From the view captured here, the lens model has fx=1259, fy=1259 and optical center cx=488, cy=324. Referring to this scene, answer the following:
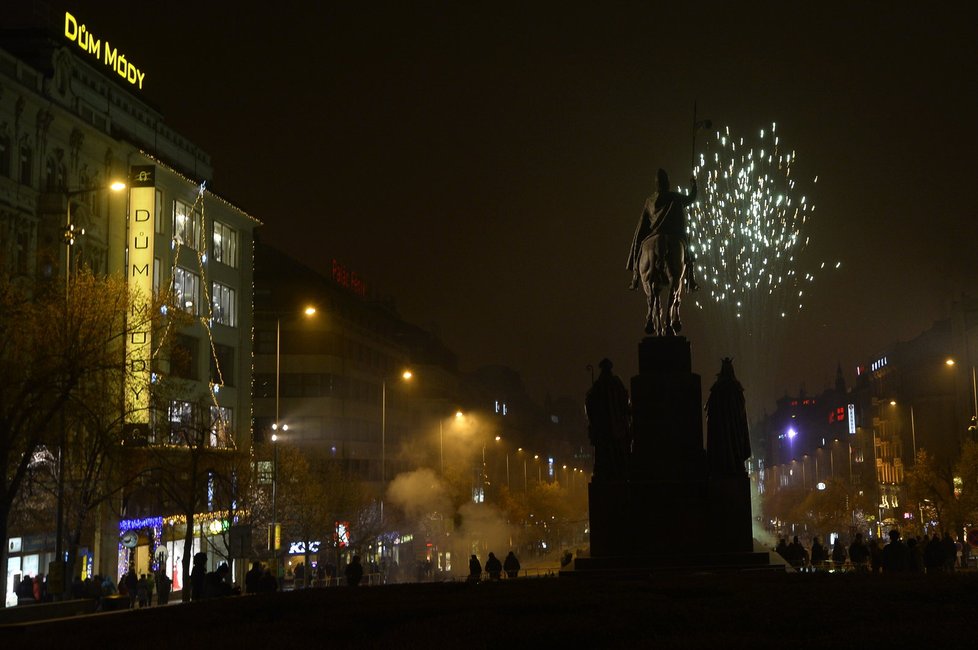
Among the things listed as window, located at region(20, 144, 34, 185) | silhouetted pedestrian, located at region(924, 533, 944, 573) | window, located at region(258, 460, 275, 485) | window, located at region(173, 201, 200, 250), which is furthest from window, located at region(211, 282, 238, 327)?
silhouetted pedestrian, located at region(924, 533, 944, 573)

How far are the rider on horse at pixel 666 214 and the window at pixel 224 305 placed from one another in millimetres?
42119

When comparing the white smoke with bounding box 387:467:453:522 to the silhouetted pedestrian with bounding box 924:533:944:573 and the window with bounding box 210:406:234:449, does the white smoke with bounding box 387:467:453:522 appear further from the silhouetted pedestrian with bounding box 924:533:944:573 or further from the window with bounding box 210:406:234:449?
the silhouetted pedestrian with bounding box 924:533:944:573

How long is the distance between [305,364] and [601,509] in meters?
63.9

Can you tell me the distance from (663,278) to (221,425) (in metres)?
36.0

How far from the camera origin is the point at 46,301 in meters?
33.9

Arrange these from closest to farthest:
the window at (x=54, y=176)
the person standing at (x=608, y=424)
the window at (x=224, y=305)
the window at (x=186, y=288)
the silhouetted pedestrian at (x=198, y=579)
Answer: the person standing at (x=608, y=424) < the silhouetted pedestrian at (x=198, y=579) < the window at (x=54, y=176) < the window at (x=186, y=288) < the window at (x=224, y=305)

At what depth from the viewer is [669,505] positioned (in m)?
24.4

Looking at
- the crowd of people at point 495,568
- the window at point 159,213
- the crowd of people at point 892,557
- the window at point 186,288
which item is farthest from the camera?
the window at point 186,288

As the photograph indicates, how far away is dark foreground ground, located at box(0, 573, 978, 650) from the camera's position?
10.5 meters

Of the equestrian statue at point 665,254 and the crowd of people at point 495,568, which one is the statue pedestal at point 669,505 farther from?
the crowd of people at point 495,568

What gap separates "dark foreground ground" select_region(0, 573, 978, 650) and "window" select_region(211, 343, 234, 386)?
4888 centimetres

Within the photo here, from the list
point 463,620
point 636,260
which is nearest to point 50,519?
point 636,260

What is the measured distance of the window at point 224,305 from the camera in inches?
2598

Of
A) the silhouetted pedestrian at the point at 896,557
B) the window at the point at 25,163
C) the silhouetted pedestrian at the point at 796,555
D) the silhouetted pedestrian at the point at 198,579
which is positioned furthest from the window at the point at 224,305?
the silhouetted pedestrian at the point at 896,557
